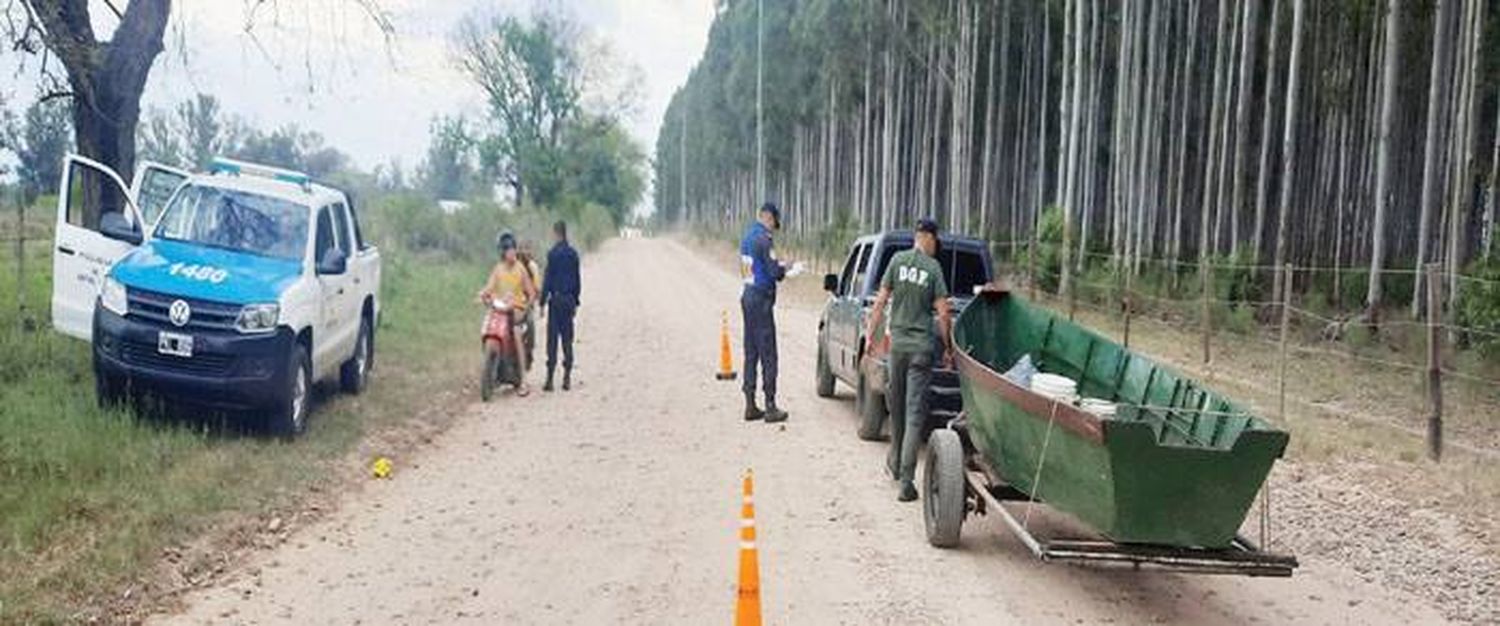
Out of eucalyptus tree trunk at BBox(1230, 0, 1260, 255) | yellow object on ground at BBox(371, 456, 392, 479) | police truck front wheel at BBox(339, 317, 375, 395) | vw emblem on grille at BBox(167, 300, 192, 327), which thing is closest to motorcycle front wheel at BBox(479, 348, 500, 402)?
police truck front wheel at BBox(339, 317, 375, 395)

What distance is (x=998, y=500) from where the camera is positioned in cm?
728

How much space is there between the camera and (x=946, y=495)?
7328 mm

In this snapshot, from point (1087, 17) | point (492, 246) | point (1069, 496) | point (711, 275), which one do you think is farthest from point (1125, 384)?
point (492, 246)

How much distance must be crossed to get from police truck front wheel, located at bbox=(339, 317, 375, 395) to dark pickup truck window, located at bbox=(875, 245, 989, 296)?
5577mm

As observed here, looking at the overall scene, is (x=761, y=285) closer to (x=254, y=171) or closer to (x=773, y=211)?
(x=773, y=211)

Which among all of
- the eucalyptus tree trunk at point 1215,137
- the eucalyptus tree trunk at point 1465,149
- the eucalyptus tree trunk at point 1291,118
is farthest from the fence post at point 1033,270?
the eucalyptus tree trunk at point 1465,149

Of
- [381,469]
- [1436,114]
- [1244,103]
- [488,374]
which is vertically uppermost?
[1244,103]

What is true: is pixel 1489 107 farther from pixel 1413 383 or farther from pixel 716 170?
pixel 716 170

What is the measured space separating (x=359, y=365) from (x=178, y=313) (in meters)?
3.82

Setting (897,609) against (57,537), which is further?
(57,537)

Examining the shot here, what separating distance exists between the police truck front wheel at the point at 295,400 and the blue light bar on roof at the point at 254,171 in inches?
85.4

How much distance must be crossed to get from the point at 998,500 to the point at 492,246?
123ft

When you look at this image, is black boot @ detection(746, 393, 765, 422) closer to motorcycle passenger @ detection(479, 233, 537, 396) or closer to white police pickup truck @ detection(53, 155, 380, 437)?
motorcycle passenger @ detection(479, 233, 537, 396)

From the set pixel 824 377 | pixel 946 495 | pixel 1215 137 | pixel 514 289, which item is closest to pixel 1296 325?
pixel 1215 137
